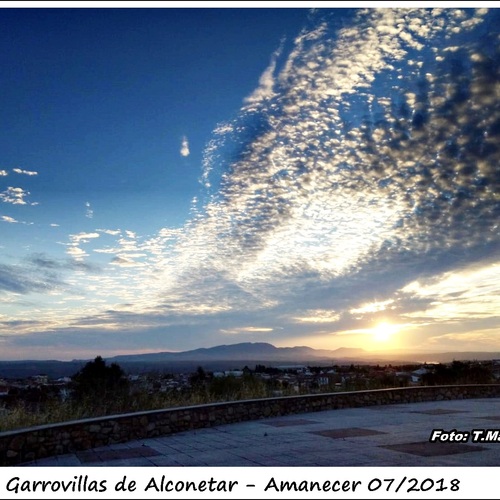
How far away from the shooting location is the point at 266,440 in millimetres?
11922

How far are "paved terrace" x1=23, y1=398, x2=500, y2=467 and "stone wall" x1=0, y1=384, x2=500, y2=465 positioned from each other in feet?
0.98

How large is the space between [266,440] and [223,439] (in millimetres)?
1111

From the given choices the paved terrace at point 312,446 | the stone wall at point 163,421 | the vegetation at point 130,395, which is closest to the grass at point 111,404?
the vegetation at point 130,395

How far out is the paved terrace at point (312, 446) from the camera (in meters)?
9.21

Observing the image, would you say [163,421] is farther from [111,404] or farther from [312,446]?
[312,446]

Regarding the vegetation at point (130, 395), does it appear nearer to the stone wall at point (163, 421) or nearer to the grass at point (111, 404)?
the grass at point (111, 404)

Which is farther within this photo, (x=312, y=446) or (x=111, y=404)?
(x=111, y=404)

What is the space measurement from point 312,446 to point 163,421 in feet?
15.3

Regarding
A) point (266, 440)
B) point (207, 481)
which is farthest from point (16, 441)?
point (266, 440)

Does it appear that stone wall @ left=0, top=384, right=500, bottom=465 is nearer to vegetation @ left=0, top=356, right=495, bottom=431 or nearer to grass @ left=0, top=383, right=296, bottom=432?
grass @ left=0, top=383, right=296, bottom=432

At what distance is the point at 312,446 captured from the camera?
10.8m

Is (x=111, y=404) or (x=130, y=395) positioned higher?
(x=130, y=395)

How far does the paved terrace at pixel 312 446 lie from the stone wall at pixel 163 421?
298 millimetres

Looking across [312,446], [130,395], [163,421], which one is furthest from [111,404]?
[312,446]
